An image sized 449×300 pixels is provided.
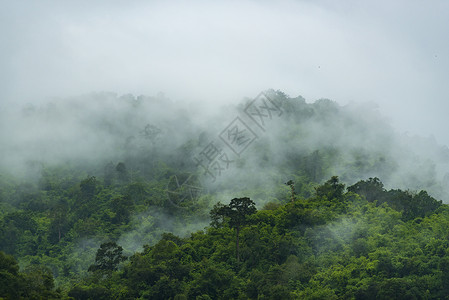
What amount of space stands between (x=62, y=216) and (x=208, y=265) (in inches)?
867

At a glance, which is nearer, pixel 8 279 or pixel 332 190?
pixel 8 279

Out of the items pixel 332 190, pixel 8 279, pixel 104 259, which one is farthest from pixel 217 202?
pixel 8 279

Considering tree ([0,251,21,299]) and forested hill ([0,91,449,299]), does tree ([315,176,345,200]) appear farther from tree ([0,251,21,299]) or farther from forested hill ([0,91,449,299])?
tree ([0,251,21,299])

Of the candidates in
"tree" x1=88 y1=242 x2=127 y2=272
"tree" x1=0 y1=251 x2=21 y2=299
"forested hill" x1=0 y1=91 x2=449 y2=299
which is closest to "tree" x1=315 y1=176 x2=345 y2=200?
"forested hill" x1=0 y1=91 x2=449 y2=299

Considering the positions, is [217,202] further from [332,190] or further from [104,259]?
[104,259]

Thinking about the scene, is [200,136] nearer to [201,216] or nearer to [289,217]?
[201,216]

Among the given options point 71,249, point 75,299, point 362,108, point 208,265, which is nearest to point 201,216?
point 71,249

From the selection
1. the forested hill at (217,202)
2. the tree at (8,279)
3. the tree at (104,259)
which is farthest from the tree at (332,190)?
the tree at (8,279)

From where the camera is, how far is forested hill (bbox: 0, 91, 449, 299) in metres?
32.7

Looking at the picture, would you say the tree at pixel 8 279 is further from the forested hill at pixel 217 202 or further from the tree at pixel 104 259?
the tree at pixel 104 259

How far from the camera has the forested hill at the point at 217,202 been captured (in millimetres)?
32719

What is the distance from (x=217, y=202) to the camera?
51.2m

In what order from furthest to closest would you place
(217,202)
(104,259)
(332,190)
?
(217,202), (332,190), (104,259)

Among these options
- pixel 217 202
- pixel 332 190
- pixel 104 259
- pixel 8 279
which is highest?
pixel 217 202
